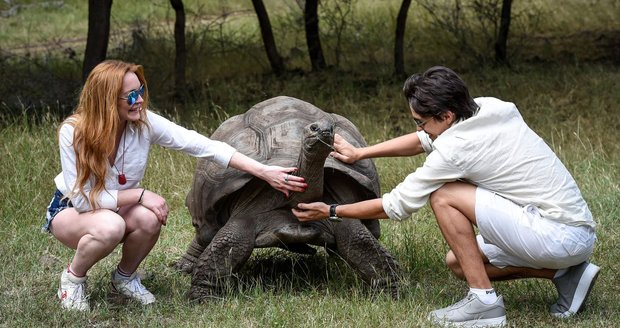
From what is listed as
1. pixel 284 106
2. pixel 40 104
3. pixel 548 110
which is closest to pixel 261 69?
pixel 40 104

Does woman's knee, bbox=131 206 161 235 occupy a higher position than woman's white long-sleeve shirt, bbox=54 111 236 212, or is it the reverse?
woman's white long-sleeve shirt, bbox=54 111 236 212

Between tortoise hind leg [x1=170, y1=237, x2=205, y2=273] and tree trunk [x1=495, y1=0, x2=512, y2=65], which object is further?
tree trunk [x1=495, y1=0, x2=512, y2=65]

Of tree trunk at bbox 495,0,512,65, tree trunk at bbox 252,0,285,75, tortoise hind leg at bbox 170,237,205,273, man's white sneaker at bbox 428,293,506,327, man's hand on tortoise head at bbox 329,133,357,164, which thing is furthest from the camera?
tree trunk at bbox 495,0,512,65

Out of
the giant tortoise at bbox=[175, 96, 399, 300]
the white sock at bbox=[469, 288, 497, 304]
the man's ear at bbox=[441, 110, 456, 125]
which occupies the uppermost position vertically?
the man's ear at bbox=[441, 110, 456, 125]

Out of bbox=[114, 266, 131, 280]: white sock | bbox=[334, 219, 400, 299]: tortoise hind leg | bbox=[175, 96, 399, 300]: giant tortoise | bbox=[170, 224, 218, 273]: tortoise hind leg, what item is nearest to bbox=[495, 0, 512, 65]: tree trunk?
bbox=[175, 96, 399, 300]: giant tortoise

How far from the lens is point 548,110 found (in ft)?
28.9

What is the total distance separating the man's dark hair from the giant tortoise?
0.51m

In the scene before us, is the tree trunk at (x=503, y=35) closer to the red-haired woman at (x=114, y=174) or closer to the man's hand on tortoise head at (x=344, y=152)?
the man's hand on tortoise head at (x=344, y=152)

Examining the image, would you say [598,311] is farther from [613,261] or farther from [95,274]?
[95,274]

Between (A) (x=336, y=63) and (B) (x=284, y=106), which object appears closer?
(B) (x=284, y=106)

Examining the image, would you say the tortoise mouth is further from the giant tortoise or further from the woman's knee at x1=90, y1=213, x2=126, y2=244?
the woman's knee at x1=90, y1=213, x2=126, y2=244

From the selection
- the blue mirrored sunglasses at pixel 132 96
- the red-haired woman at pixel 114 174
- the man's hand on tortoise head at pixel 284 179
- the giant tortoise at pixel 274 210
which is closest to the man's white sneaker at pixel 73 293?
the red-haired woman at pixel 114 174

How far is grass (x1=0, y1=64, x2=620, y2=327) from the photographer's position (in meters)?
4.29

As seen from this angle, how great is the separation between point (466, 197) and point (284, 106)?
1293mm
